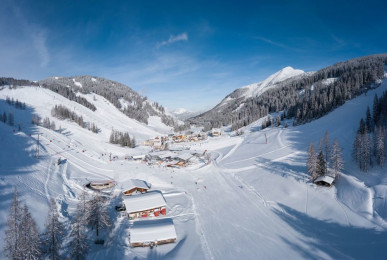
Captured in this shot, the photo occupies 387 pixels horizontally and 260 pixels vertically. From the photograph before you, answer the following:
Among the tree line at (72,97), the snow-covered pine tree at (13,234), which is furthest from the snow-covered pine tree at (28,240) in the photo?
the tree line at (72,97)

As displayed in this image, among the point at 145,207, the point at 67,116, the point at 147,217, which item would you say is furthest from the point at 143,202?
the point at 67,116

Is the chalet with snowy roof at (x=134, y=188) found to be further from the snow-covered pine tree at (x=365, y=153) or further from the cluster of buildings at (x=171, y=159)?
the snow-covered pine tree at (x=365, y=153)

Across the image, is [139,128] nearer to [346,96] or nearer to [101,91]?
[101,91]

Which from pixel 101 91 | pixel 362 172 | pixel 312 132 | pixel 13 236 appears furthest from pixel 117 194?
pixel 101 91

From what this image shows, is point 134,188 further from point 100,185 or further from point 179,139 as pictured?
point 179,139

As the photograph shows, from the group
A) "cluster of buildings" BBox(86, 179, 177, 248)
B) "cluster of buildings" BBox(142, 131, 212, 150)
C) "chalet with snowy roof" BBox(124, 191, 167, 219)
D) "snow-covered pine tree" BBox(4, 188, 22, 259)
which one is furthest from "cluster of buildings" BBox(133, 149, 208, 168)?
"snow-covered pine tree" BBox(4, 188, 22, 259)

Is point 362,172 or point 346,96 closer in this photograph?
point 362,172
